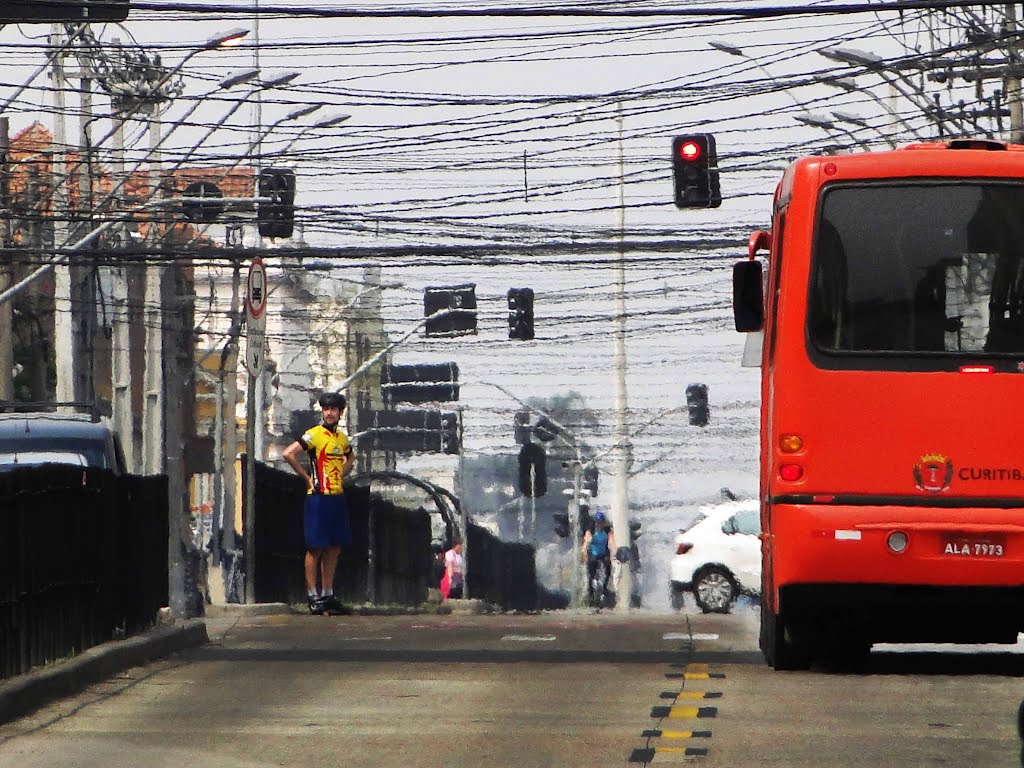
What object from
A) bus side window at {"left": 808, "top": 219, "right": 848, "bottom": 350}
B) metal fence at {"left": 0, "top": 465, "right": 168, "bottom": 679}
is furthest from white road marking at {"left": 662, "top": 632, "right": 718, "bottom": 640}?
bus side window at {"left": 808, "top": 219, "right": 848, "bottom": 350}

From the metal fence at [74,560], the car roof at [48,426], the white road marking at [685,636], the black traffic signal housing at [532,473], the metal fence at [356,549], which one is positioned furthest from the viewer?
the black traffic signal housing at [532,473]

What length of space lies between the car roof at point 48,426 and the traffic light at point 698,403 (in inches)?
1480

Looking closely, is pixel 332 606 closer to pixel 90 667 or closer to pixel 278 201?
pixel 90 667

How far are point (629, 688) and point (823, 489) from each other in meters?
1.55

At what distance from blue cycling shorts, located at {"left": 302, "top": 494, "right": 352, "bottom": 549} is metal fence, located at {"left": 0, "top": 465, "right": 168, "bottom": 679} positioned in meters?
2.46

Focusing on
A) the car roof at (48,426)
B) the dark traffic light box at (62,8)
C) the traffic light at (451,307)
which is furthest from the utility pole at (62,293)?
the car roof at (48,426)

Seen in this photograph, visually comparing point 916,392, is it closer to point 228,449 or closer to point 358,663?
point 358,663

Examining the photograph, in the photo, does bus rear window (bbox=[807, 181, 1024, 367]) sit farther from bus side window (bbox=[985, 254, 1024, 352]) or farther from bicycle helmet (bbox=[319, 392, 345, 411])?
bicycle helmet (bbox=[319, 392, 345, 411])

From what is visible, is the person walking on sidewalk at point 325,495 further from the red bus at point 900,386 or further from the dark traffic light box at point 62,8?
the red bus at point 900,386

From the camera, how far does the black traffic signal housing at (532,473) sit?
5769cm

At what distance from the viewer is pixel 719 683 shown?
503 inches

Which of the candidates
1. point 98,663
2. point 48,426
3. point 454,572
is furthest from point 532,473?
point 98,663

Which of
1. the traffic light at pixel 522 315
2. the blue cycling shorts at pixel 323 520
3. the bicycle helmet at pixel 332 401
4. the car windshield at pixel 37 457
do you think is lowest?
the blue cycling shorts at pixel 323 520

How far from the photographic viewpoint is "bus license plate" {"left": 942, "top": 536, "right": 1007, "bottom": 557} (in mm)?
12297
